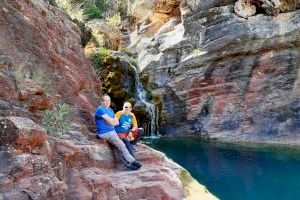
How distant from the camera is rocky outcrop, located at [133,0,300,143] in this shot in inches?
818

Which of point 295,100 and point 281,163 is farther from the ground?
point 295,100

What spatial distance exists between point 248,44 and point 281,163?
315 inches

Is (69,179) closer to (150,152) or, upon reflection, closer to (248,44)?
(150,152)

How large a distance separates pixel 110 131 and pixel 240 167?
7924 mm

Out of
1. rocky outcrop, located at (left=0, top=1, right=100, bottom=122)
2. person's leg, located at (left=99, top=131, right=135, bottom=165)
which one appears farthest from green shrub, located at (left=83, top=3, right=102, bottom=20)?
person's leg, located at (left=99, top=131, right=135, bottom=165)

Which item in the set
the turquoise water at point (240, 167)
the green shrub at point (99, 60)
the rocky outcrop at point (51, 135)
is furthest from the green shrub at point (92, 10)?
the rocky outcrop at point (51, 135)

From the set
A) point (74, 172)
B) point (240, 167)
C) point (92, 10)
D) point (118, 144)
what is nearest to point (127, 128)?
point (118, 144)

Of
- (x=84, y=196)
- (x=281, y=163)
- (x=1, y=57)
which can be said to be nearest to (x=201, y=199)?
(x=84, y=196)

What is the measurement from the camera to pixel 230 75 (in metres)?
22.1

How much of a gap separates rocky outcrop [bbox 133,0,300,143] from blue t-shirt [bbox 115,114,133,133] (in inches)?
514

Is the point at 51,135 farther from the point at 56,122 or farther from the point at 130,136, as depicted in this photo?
the point at 130,136

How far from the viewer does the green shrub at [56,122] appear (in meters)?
7.30

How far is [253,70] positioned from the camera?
854 inches

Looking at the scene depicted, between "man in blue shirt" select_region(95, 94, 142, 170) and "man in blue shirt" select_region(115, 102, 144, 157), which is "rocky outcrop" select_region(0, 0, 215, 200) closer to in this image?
"man in blue shirt" select_region(95, 94, 142, 170)
